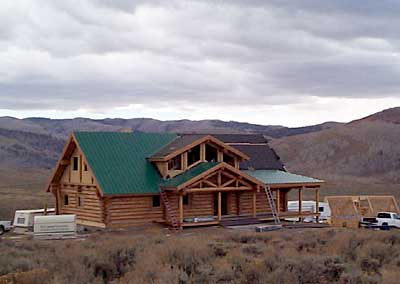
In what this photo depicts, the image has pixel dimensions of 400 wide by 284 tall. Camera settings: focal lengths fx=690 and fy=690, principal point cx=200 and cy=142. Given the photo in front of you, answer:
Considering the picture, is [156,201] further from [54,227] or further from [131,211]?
[54,227]

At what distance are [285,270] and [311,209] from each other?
26280mm

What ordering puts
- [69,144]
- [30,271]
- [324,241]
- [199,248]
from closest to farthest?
[30,271] → [199,248] → [324,241] → [69,144]

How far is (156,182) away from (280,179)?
7.68 meters

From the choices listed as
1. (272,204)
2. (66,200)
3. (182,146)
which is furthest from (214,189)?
(66,200)

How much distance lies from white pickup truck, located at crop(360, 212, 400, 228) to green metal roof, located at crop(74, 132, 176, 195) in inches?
448

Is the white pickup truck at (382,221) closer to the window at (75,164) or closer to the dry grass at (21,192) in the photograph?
the window at (75,164)

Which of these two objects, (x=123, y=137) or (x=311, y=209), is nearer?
(x=123, y=137)

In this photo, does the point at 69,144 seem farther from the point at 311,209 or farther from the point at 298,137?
the point at 298,137

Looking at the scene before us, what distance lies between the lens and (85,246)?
21000 millimetres

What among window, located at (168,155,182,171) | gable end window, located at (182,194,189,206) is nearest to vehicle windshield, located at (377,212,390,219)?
gable end window, located at (182,194,189,206)

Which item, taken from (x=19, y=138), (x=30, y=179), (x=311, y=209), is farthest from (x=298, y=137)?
(x=311, y=209)

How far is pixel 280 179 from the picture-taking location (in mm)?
37594

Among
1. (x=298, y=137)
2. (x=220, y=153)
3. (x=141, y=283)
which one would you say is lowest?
(x=141, y=283)

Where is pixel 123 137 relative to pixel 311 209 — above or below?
above
